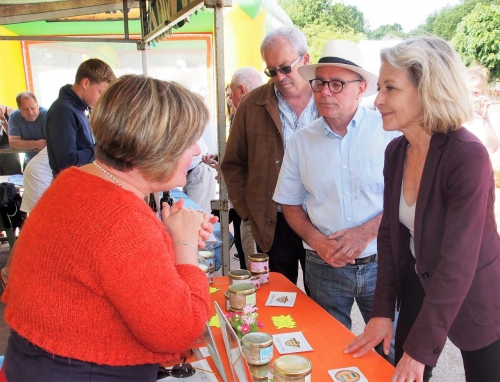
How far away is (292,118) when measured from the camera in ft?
8.15

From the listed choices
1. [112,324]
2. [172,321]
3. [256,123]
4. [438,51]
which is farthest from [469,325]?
[256,123]

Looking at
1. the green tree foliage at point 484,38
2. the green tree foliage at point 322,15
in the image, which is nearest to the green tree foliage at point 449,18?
the green tree foliage at point 322,15

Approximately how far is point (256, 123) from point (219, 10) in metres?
0.70

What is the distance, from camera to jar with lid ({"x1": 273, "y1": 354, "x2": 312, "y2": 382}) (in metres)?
1.08

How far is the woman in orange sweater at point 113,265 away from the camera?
0.92m

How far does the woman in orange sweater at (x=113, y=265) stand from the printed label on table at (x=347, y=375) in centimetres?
50

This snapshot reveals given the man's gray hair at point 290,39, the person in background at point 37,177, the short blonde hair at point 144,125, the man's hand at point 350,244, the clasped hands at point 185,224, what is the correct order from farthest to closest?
the person in background at point 37,177 < the man's gray hair at point 290,39 < the man's hand at point 350,244 < the clasped hands at point 185,224 < the short blonde hair at point 144,125

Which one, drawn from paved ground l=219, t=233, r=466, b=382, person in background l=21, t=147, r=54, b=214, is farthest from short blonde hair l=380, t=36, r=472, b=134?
person in background l=21, t=147, r=54, b=214

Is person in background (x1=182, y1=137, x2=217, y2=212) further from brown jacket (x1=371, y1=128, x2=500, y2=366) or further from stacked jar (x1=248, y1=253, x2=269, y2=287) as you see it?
brown jacket (x1=371, y1=128, x2=500, y2=366)

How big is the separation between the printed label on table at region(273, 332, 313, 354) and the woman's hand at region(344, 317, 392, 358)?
0.47ft

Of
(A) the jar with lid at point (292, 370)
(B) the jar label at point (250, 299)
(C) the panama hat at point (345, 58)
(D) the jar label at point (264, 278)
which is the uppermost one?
(C) the panama hat at point (345, 58)

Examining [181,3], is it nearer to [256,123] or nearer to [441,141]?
[256,123]

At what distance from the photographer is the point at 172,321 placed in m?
0.96

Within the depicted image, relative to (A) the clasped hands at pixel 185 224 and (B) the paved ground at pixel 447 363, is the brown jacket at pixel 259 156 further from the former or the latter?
(B) the paved ground at pixel 447 363
